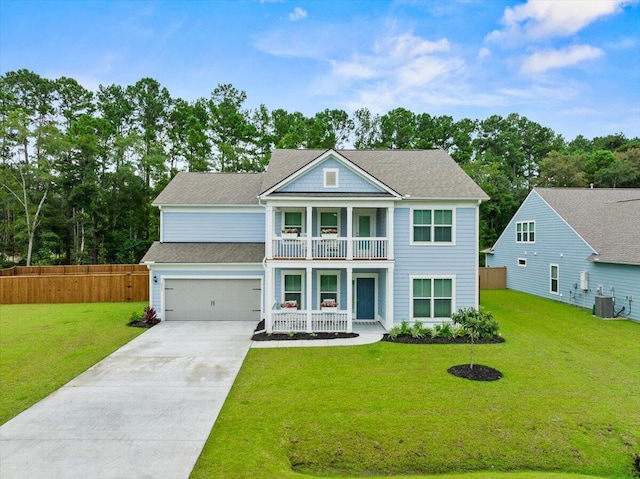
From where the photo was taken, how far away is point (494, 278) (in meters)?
26.2

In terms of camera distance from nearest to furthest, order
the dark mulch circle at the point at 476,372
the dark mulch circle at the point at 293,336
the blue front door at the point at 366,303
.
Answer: the dark mulch circle at the point at 476,372 < the dark mulch circle at the point at 293,336 < the blue front door at the point at 366,303

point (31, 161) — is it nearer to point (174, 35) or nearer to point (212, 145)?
point (212, 145)

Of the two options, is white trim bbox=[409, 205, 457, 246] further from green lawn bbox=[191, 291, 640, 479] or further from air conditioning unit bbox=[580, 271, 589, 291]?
air conditioning unit bbox=[580, 271, 589, 291]

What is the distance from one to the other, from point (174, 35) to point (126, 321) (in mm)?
15375

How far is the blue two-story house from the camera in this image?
558 inches

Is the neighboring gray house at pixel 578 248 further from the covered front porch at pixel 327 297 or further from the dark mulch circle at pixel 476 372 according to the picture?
the dark mulch circle at pixel 476 372

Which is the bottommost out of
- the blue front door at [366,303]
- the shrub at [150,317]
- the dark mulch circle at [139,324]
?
the dark mulch circle at [139,324]

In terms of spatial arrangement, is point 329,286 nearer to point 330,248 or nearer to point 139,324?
point 330,248

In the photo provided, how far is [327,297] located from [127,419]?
9.17 metres

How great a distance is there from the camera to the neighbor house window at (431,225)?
14.7 metres

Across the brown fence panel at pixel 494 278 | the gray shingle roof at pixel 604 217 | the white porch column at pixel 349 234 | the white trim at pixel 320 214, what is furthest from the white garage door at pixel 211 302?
the brown fence panel at pixel 494 278

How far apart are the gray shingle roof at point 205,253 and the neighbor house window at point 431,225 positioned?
6.60 meters

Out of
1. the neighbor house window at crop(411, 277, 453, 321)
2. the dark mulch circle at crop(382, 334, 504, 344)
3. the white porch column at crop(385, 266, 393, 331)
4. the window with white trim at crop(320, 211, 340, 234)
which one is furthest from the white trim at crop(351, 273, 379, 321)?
the dark mulch circle at crop(382, 334, 504, 344)

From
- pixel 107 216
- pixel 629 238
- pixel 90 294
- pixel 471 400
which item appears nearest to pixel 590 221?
pixel 629 238
